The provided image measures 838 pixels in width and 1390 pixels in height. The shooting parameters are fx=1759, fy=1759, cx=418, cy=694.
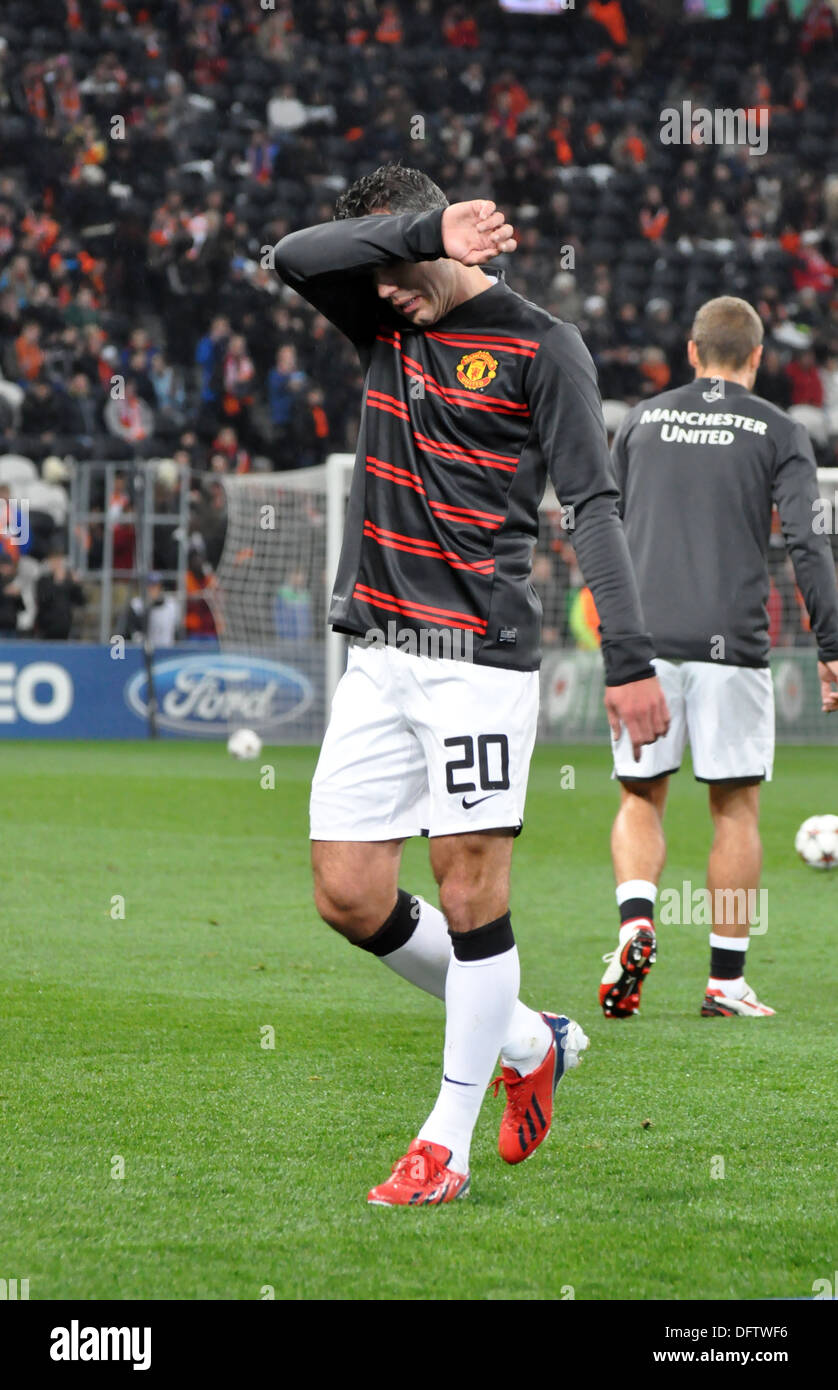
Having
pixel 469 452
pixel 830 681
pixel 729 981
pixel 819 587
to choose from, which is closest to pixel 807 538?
pixel 819 587

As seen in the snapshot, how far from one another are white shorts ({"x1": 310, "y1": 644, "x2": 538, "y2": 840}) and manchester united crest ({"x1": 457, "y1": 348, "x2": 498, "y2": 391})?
1.71ft

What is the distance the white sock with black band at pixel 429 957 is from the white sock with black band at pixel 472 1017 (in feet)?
0.28

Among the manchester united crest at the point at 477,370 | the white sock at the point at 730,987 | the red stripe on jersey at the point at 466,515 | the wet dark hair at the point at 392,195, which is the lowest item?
the white sock at the point at 730,987

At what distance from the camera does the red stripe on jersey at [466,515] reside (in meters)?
3.33

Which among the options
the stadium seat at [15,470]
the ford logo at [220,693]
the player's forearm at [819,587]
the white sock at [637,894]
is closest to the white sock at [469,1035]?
the white sock at [637,894]

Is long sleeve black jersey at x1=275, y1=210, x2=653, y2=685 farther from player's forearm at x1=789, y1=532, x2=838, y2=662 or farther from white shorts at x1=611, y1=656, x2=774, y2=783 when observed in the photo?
white shorts at x1=611, y1=656, x2=774, y2=783

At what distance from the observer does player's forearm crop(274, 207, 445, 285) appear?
10.1 feet

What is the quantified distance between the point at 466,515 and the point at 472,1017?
95 cm

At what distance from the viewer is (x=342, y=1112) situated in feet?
12.6

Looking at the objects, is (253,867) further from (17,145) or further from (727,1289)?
(17,145)

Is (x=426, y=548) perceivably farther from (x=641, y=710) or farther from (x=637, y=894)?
(x=637, y=894)

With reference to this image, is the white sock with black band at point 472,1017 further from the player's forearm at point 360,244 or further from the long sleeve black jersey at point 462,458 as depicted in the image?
the player's forearm at point 360,244

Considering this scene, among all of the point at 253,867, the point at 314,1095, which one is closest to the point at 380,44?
the point at 253,867

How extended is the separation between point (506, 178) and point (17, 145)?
6018mm
